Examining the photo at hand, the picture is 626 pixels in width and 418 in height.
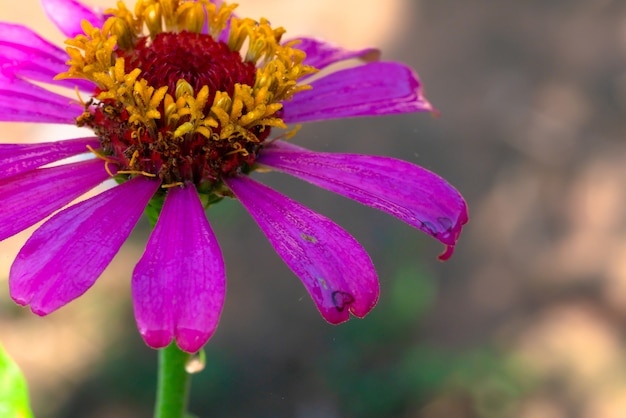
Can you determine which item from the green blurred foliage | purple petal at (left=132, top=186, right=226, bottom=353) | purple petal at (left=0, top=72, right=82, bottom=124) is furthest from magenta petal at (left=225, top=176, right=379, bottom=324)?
the green blurred foliage

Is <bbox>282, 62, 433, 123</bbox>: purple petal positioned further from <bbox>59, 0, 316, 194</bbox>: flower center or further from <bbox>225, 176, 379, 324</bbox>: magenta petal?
<bbox>225, 176, 379, 324</bbox>: magenta petal

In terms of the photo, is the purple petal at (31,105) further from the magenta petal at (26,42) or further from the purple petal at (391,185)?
the purple petal at (391,185)

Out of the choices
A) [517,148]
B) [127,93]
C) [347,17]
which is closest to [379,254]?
[517,148]

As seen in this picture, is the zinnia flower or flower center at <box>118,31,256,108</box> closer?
the zinnia flower

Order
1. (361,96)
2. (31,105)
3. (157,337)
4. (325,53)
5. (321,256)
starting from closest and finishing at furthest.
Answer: (157,337)
(321,256)
(31,105)
(361,96)
(325,53)

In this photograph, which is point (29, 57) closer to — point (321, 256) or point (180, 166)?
point (180, 166)

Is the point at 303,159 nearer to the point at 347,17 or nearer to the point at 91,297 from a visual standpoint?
the point at 91,297

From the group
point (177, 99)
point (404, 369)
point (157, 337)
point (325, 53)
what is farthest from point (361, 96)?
point (404, 369)
